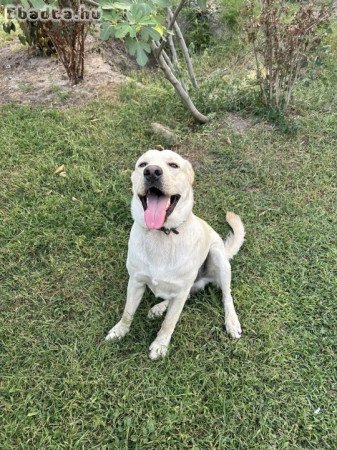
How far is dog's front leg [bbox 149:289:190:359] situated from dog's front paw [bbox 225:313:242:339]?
1.43 feet

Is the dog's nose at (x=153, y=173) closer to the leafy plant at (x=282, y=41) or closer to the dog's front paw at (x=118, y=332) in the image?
the dog's front paw at (x=118, y=332)

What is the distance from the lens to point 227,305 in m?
2.99

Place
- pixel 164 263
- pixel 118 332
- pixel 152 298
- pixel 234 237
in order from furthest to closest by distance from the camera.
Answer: pixel 234 237 → pixel 152 298 → pixel 118 332 → pixel 164 263

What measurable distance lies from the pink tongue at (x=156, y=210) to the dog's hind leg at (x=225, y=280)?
785 millimetres

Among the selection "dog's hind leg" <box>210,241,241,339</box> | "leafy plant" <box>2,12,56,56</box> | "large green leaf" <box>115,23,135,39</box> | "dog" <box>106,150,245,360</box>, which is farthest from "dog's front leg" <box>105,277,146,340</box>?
"leafy plant" <box>2,12,56,56</box>

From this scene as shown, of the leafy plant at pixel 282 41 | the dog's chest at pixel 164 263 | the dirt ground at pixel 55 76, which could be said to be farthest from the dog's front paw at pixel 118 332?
the leafy plant at pixel 282 41

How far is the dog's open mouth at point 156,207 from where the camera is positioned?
234 cm

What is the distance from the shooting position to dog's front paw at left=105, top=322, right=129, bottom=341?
2.83 m

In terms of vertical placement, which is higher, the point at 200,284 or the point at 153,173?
the point at 153,173

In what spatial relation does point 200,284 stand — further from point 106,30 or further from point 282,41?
point 282,41

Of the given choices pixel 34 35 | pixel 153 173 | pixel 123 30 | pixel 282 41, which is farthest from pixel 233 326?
pixel 34 35

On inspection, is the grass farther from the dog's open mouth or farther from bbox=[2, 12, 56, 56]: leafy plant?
bbox=[2, 12, 56, 56]: leafy plant

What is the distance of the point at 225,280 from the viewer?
299cm

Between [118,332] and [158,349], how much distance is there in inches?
12.3
